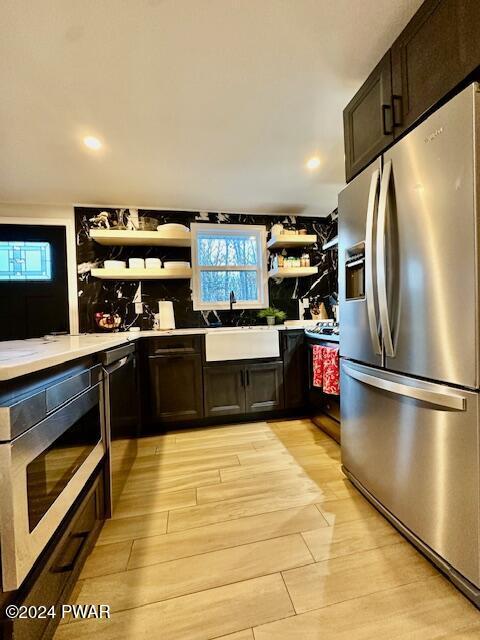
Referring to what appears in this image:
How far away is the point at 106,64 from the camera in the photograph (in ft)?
4.40

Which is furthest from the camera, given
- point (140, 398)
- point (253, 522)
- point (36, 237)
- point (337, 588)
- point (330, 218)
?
point (330, 218)

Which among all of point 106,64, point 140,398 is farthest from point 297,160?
point 140,398

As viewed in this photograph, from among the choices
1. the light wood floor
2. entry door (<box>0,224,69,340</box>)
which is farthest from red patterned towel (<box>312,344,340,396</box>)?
entry door (<box>0,224,69,340</box>)

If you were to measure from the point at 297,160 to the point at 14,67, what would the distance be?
5.89 ft

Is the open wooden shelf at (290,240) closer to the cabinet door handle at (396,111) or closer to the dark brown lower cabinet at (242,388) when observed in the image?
the dark brown lower cabinet at (242,388)

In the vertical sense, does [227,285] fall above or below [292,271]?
below

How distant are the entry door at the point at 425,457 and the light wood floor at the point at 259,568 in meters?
0.17

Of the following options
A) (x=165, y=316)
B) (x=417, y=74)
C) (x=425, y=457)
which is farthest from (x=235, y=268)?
(x=425, y=457)

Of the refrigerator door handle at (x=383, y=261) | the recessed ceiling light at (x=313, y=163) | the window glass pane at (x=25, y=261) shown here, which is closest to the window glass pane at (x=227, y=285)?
the recessed ceiling light at (x=313, y=163)

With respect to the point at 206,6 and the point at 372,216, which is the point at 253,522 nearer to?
the point at 372,216

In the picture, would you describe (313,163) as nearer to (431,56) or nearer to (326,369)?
(431,56)

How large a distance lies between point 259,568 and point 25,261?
3.21 metres

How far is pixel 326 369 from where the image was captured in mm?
2240

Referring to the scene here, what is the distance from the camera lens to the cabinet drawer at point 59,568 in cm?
74
